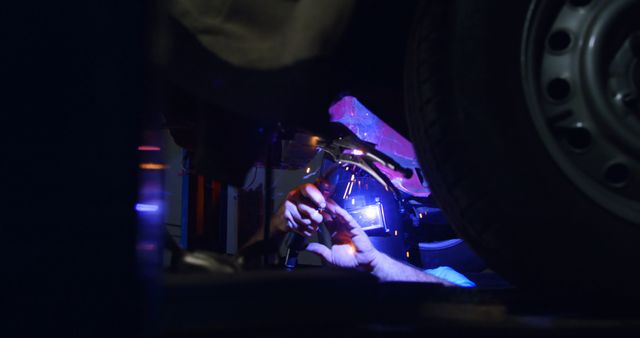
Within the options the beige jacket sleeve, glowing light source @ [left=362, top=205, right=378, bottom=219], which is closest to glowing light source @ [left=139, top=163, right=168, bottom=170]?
the beige jacket sleeve

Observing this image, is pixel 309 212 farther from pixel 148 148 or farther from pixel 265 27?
pixel 148 148

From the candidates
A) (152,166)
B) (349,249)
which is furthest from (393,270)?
(152,166)

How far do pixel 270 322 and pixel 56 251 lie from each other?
0.40 meters

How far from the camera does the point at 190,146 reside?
2.50 m

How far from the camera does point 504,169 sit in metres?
1.16

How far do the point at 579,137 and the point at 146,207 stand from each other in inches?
39.6

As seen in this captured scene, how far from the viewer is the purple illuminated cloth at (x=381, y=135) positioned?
395 centimetres

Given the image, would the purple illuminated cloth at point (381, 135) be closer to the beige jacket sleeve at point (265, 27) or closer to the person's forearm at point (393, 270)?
the person's forearm at point (393, 270)

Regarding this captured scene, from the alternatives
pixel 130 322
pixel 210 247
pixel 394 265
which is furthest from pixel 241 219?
pixel 130 322

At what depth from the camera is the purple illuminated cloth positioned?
3.95 metres

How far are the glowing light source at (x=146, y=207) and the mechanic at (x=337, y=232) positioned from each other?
1.74 meters

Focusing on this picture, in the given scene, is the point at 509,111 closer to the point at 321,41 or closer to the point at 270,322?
the point at 321,41

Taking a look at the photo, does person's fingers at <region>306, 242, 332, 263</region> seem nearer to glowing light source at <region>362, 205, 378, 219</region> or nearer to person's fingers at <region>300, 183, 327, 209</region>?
person's fingers at <region>300, 183, 327, 209</region>

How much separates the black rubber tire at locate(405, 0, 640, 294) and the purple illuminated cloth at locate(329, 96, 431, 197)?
251 centimetres
